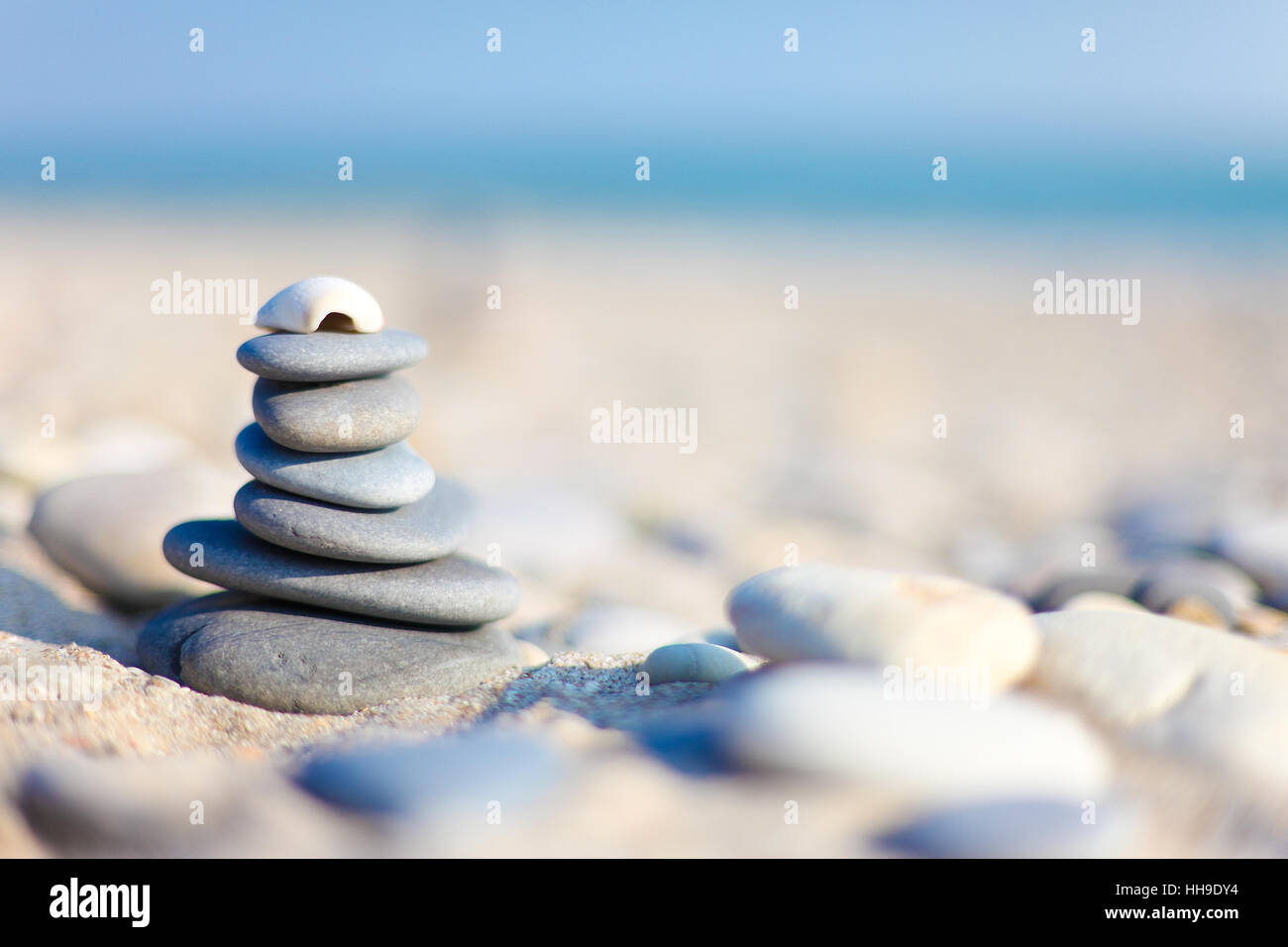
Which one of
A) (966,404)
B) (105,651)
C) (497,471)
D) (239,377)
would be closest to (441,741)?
(105,651)

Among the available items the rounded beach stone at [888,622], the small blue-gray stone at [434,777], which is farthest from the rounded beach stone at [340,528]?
the rounded beach stone at [888,622]

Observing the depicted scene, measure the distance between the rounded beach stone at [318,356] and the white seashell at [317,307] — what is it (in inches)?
1.7

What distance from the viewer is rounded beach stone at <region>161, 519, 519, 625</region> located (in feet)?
11.6

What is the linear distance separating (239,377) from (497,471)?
375 cm

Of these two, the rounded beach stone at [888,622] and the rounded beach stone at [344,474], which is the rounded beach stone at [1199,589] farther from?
the rounded beach stone at [344,474]

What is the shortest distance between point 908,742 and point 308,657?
6.85ft

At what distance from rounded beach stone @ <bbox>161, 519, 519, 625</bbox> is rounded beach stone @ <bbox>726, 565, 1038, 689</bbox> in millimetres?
1076

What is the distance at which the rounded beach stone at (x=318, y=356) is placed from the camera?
3447 mm

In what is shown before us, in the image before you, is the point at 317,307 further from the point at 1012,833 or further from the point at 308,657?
the point at 1012,833

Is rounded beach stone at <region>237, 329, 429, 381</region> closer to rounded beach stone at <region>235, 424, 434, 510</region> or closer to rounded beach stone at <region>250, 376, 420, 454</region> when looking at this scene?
rounded beach stone at <region>250, 376, 420, 454</region>

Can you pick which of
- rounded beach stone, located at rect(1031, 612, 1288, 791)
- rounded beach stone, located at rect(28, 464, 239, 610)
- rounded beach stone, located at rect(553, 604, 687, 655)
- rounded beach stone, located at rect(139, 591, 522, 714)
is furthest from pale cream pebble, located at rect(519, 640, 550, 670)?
rounded beach stone, located at rect(1031, 612, 1288, 791)

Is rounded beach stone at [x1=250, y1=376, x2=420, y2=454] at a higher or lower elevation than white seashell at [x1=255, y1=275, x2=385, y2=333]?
lower
